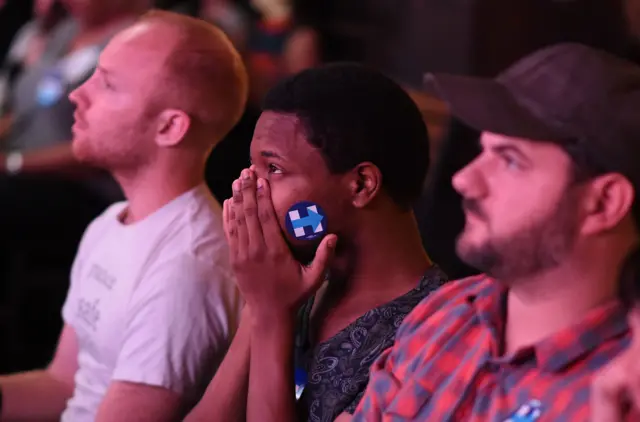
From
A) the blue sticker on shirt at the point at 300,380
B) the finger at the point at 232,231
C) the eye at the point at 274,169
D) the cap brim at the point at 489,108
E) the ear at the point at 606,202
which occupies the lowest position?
the blue sticker on shirt at the point at 300,380

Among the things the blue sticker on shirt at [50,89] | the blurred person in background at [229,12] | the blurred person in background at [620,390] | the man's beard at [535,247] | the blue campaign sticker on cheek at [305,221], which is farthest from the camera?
the blurred person in background at [229,12]

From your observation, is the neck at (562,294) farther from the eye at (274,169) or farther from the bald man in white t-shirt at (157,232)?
the bald man in white t-shirt at (157,232)

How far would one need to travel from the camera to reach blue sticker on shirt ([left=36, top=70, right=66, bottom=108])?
7.25 feet

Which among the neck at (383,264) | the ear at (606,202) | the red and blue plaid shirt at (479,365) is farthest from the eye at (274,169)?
the ear at (606,202)

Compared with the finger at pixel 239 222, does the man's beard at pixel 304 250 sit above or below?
below

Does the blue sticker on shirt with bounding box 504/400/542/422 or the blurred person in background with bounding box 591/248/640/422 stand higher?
the blurred person in background with bounding box 591/248/640/422

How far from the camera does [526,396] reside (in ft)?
2.54

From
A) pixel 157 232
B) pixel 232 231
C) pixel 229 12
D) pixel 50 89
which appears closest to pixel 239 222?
pixel 232 231

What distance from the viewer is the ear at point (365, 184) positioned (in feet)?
3.36

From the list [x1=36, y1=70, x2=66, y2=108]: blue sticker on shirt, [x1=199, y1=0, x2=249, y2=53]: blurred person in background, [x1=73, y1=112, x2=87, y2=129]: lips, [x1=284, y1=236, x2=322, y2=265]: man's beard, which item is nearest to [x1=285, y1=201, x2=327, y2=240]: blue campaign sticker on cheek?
[x1=284, y1=236, x2=322, y2=265]: man's beard

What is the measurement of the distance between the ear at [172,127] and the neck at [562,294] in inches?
23.3

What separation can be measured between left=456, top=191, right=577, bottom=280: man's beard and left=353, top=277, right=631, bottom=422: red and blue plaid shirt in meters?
0.06

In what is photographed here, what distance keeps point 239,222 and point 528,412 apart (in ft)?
1.33

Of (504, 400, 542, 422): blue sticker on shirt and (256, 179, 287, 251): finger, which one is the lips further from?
(504, 400, 542, 422): blue sticker on shirt
